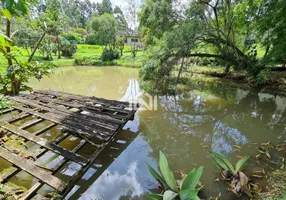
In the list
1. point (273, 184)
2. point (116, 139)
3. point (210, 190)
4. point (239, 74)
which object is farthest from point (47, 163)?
point (239, 74)

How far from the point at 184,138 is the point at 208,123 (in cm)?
128

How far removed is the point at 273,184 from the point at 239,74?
9.57 metres

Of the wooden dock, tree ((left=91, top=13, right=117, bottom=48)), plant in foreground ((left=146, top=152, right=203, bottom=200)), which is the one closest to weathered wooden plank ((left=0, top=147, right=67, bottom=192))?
the wooden dock

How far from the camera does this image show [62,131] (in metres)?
3.37

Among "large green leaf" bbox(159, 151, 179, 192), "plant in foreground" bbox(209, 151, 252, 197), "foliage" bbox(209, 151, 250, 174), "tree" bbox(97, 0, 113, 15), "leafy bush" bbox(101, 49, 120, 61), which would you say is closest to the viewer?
"large green leaf" bbox(159, 151, 179, 192)

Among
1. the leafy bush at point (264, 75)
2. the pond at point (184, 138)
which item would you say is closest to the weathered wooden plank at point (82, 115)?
the pond at point (184, 138)

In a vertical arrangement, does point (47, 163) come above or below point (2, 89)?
below

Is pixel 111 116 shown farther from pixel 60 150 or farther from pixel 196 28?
pixel 196 28

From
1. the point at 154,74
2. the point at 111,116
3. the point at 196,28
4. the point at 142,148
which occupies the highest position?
the point at 196,28

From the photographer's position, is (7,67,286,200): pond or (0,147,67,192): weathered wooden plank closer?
(0,147,67,192): weathered wooden plank

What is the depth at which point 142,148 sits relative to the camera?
3729 mm

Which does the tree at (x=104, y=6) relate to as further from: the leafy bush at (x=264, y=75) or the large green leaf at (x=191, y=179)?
the large green leaf at (x=191, y=179)

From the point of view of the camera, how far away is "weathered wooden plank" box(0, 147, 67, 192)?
1968 millimetres

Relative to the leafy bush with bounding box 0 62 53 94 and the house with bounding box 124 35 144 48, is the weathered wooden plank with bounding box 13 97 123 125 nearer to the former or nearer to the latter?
the leafy bush with bounding box 0 62 53 94
